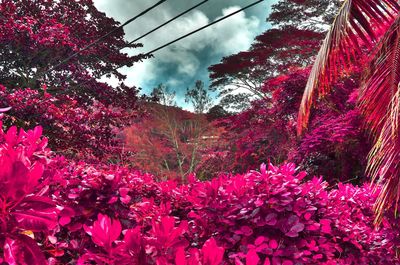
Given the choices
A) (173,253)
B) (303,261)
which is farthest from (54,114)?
(173,253)

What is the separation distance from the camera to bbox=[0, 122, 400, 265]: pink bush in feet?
4.22

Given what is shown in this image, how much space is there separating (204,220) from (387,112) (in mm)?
1980

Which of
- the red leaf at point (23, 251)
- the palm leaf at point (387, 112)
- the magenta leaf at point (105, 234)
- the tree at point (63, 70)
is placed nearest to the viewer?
the red leaf at point (23, 251)

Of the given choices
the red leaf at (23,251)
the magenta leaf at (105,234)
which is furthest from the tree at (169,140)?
the red leaf at (23,251)

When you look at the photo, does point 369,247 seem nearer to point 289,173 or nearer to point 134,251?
point 289,173

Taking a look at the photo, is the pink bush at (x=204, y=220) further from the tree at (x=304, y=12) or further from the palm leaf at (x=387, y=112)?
the tree at (x=304, y=12)

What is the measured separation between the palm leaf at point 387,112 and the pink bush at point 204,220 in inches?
18.0

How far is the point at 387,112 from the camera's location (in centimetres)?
315

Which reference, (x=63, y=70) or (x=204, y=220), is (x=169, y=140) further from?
(x=204, y=220)

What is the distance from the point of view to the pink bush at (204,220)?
1.29 m

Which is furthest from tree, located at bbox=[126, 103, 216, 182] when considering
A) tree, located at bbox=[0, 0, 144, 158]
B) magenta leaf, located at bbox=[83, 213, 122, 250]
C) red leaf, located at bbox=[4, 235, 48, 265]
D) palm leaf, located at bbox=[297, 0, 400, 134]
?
red leaf, located at bbox=[4, 235, 48, 265]

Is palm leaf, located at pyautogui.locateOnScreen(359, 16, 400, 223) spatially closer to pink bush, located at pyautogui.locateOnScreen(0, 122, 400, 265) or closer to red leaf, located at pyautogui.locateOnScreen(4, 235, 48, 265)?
pink bush, located at pyautogui.locateOnScreen(0, 122, 400, 265)

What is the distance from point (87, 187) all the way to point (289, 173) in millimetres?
1677

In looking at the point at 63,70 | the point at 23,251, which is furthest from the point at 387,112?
the point at 63,70
